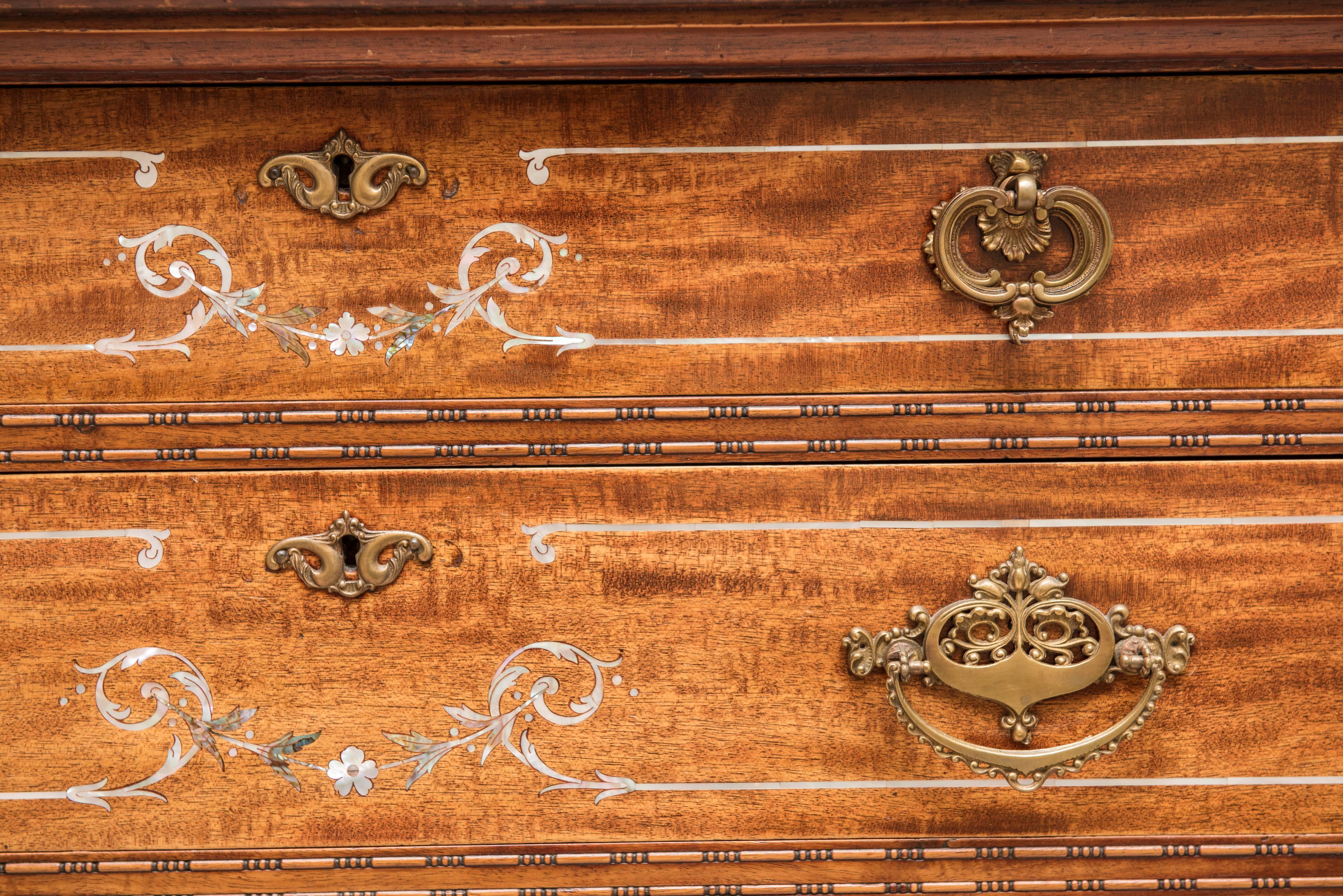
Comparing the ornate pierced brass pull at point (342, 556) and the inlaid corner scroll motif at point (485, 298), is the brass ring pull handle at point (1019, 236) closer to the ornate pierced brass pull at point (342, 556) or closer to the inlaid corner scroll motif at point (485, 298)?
the inlaid corner scroll motif at point (485, 298)

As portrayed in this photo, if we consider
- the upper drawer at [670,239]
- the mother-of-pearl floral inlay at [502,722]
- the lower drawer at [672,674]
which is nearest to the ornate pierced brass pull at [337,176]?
the upper drawer at [670,239]

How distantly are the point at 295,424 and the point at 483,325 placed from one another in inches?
5.0

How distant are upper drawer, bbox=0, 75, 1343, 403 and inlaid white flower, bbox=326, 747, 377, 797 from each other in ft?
0.72

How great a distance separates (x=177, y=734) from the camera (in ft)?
1.90

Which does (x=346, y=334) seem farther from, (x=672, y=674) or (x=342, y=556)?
(x=672, y=674)

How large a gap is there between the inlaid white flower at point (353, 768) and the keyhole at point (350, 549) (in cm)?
11

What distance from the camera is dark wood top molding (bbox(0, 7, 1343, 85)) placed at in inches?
19.2

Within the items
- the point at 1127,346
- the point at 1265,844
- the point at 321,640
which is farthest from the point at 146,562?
the point at 1265,844

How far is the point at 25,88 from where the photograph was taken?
1.78 ft

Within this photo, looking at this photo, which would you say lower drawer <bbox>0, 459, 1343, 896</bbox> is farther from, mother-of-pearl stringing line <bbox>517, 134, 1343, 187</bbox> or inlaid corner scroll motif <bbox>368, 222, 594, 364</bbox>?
mother-of-pearl stringing line <bbox>517, 134, 1343, 187</bbox>

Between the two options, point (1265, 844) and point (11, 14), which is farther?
point (1265, 844)

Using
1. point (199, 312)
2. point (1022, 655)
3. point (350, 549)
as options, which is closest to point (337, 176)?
point (199, 312)

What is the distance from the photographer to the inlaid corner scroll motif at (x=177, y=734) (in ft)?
1.88

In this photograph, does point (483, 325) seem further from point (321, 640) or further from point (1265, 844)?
point (1265, 844)
